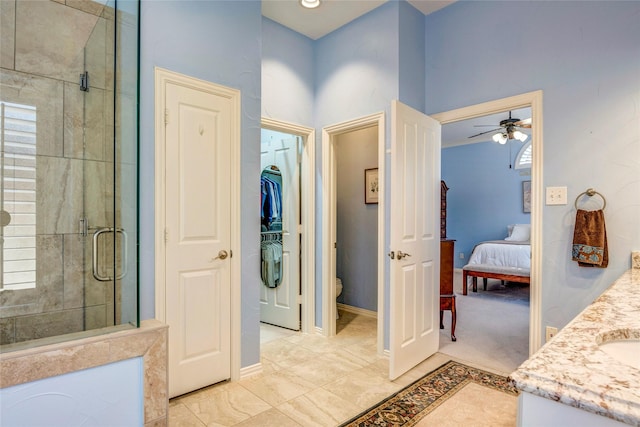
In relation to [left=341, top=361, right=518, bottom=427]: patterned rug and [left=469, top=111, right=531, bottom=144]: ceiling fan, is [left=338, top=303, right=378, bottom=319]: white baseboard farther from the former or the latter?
[left=469, top=111, right=531, bottom=144]: ceiling fan

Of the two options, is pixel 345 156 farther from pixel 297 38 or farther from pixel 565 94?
pixel 565 94

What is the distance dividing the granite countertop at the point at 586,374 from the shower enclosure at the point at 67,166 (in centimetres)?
145

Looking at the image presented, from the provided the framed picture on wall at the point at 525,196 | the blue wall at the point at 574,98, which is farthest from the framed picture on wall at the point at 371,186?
the framed picture on wall at the point at 525,196

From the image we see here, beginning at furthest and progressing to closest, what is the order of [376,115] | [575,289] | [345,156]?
[345,156] → [376,115] → [575,289]

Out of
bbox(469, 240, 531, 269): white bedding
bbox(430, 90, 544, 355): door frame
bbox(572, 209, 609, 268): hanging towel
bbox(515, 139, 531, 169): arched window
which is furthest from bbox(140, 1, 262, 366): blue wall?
bbox(515, 139, 531, 169): arched window

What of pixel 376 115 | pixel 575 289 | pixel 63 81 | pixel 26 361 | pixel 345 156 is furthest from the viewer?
pixel 345 156

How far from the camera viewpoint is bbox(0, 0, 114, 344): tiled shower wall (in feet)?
5.42

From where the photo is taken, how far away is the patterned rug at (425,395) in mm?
1990

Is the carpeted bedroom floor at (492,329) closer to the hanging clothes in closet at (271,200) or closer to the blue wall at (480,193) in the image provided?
the blue wall at (480,193)

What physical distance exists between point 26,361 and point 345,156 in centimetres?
374

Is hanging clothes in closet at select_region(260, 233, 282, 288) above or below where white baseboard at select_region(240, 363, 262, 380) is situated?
above

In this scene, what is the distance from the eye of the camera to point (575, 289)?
2.36 metres

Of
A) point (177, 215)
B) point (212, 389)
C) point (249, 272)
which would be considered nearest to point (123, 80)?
point (177, 215)

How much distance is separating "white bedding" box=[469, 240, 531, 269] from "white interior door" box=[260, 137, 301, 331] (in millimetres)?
3211
